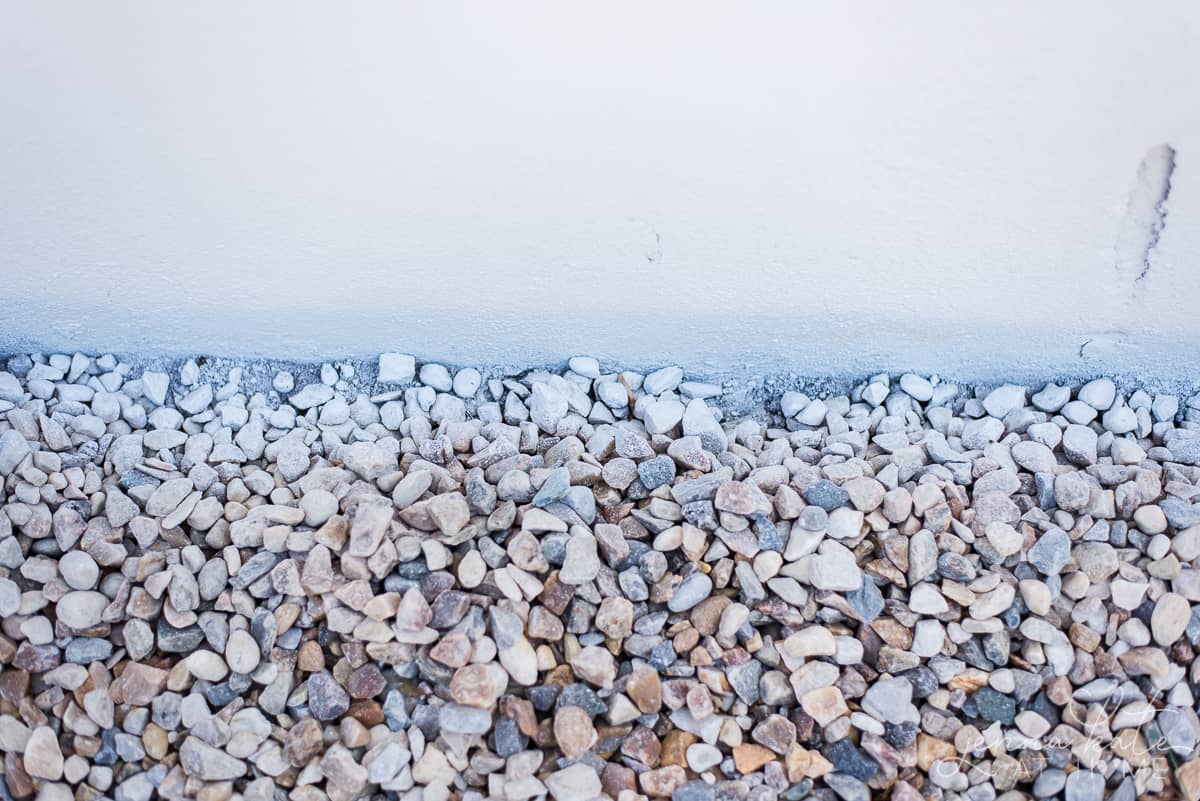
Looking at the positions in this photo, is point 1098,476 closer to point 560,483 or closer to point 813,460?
point 813,460

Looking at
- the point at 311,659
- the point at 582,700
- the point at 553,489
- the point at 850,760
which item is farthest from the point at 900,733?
the point at 311,659

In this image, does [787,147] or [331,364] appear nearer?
[787,147]

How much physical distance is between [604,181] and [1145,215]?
0.61m

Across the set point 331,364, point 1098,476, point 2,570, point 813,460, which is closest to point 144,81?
point 331,364

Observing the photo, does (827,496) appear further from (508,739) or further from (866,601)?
(508,739)

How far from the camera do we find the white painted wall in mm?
1030

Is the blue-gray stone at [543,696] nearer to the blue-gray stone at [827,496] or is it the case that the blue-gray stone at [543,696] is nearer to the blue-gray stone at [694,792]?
the blue-gray stone at [694,792]

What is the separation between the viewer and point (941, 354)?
1.28 m

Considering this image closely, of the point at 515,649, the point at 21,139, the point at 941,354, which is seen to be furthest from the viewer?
the point at 941,354

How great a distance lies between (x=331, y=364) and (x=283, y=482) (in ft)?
0.66

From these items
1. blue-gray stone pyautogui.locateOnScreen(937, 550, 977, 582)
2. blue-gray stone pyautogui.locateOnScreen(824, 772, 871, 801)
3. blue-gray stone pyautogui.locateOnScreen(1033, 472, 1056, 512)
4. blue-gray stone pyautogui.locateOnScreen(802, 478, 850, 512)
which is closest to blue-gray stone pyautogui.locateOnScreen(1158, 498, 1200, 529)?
blue-gray stone pyautogui.locateOnScreen(1033, 472, 1056, 512)

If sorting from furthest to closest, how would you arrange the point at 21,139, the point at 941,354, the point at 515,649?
the point at 941,354, the point at 21,139, the point at 515,649

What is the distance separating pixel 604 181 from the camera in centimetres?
112

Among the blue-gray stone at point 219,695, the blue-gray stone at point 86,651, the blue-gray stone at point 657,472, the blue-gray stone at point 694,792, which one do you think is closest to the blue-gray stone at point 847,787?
the blue-gray stone at point 694,792
